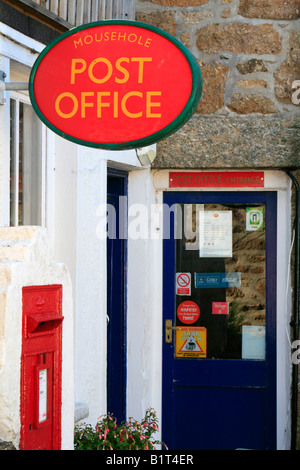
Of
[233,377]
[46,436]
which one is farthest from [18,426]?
[233,377]

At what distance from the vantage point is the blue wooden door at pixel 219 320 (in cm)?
568

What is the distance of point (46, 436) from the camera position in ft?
10.7

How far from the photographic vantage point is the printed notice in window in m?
5.77

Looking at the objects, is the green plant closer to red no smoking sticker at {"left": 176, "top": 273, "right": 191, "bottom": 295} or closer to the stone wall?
red no smoking sticker at {"left": 176, "top": 273, "right": 191, "bottom": 295}

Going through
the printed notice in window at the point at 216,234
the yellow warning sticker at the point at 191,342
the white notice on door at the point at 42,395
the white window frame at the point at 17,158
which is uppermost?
the white window frame at the point at 17,158

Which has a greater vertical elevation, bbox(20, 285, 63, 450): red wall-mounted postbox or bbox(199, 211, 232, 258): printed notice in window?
bbox(199, 211, 232, 258): printed notice in window

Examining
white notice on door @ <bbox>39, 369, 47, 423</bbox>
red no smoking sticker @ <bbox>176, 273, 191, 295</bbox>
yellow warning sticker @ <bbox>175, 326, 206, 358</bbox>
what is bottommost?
yellow warning sticker @ <bbox>175, 326, 206, 358</bbox>

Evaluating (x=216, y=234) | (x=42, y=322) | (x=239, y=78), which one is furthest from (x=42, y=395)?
(x=239, y=78)

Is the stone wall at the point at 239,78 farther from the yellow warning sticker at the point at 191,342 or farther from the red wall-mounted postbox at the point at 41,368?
the red wall-mounted postbox at the point at 41,368

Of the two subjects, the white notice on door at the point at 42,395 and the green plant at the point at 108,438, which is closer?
the white notice on door at the point at 42,395

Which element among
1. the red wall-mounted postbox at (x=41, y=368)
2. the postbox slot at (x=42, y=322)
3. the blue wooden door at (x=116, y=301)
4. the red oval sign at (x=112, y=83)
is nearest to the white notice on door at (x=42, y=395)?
the red wall-mounted postbox at (x=41, y=368)

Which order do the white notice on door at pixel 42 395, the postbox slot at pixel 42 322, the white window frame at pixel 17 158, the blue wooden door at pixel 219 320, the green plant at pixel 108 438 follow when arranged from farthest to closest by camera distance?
the blue wooden door at pixel 219 320 < the green plant at pixel 108 438 < the white window frame at pixel 17 158 < the white notice on door at pixel 42 395 < the postbox slot at pixel 42 322

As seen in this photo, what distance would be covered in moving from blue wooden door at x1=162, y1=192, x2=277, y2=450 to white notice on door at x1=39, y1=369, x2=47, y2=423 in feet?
8.54

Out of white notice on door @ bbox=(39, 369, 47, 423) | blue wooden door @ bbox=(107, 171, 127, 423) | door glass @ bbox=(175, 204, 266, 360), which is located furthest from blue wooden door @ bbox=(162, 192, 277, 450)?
white notice on door @ bbox=(39, 369, 47, 423)
